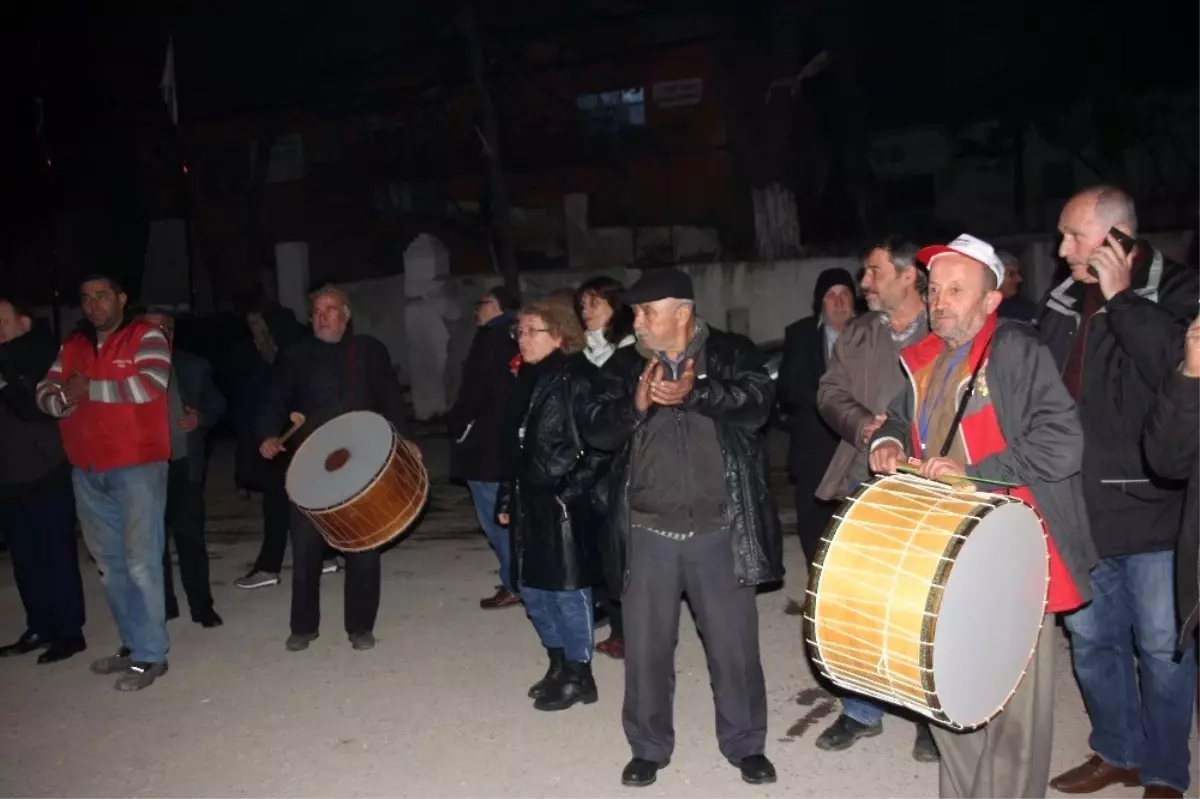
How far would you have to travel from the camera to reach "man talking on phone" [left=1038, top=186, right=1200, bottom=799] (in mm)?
4230

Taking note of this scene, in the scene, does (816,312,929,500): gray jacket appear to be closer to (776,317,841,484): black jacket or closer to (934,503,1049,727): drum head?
(776,317,841,484): black jacket

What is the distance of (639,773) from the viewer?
16.3ft

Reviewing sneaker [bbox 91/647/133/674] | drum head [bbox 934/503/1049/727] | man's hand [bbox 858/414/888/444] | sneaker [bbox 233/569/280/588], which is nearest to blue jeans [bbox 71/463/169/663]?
sneaker [bbox 91/647/133/674]

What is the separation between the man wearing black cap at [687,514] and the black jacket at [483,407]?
2.67m

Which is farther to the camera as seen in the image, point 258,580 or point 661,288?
point 258,580

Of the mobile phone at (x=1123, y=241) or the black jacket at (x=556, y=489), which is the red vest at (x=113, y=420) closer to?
the black jacket at (x=556, y=489)

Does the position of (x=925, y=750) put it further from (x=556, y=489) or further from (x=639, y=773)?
(x=556, y=489)

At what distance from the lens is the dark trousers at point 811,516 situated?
625cm

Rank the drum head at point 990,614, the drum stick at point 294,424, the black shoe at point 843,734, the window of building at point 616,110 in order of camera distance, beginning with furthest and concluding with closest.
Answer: the window of building at point 616,110 → the drum stick at point 294,424 → the black shoe at point 843,734 → the drum head at point 990,614

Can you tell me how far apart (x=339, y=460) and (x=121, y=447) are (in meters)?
1.14

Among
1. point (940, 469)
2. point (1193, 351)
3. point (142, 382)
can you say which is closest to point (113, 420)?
point (142, 382)

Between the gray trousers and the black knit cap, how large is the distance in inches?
71.5

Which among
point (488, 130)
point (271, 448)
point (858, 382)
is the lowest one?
point (271, 448)

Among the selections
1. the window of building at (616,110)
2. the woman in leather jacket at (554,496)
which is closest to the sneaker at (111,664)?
the woman in leather jacket at (554,496)
